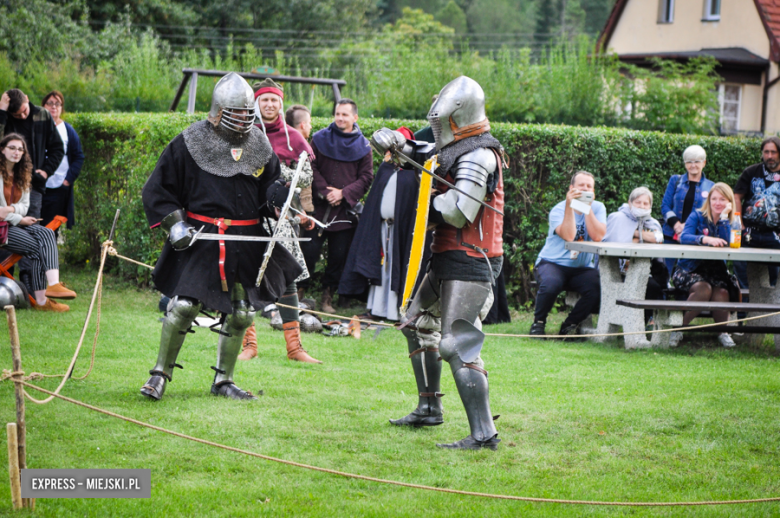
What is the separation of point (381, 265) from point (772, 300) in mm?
3444

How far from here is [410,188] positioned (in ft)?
23.9

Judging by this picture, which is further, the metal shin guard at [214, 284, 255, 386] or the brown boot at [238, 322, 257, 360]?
the brown boot at [238, 322, 257, 360]

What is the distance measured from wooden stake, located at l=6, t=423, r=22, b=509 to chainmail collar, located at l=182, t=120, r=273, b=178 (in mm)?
2043

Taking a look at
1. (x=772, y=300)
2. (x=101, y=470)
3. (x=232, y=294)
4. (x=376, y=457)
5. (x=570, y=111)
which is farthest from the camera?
(x=570, y=111)

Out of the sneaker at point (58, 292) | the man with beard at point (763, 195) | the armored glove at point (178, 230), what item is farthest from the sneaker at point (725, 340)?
the sneaker at point (58, 292)

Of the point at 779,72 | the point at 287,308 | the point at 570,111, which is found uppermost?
the point at 779,72

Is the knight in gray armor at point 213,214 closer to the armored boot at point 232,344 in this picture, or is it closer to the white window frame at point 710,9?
the armored boot at point 232,344

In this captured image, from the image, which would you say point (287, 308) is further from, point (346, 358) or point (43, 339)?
point (43, 339)

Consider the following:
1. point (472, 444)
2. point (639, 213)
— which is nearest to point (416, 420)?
point (472, 444)

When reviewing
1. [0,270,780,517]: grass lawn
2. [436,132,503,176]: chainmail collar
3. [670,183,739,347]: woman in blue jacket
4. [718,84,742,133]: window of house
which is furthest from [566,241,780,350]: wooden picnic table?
[718,84,742,133]: window of house

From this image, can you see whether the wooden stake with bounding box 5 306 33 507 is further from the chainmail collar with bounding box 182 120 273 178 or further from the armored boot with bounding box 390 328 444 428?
the armored boot with bounding box 390 328 444 428

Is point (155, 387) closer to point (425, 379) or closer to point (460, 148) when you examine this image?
point (425, 379)

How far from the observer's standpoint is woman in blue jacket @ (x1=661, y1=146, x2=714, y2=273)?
777 centimetres

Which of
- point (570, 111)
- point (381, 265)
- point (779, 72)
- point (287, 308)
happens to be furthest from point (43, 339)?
point (779, 72)
